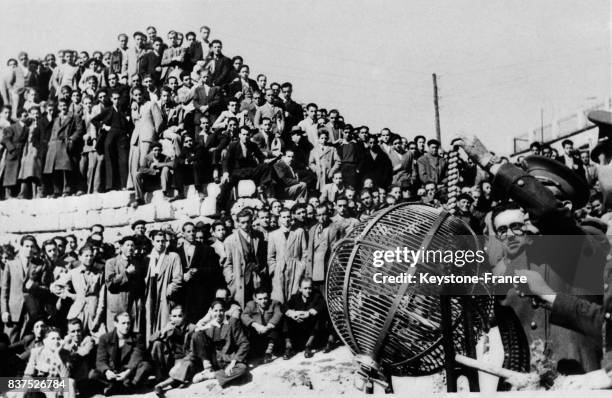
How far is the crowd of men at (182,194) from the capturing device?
7.87m

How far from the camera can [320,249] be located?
8.16 m

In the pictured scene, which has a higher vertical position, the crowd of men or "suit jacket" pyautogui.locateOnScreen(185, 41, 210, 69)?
"suit jacket" pyautogui.locateOnScreen(185, 41, 210, 69)

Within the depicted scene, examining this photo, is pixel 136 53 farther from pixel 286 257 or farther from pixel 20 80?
pixel 286 257

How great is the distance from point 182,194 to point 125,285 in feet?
6.19

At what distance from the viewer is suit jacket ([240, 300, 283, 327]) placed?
779 cm

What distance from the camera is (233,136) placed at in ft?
32.1

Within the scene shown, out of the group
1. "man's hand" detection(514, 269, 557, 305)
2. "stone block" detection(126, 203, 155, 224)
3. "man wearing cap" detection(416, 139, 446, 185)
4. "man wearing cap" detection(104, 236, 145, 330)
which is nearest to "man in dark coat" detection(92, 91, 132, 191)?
"stone block" detection(126, 203, 155, 224)

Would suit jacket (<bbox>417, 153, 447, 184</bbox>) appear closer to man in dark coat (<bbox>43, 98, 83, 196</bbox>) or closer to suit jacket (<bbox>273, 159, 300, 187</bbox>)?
suit jacket (<bbox>273, 159, 300, 187</bbox>)

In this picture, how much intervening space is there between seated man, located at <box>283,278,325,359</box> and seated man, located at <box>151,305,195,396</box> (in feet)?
2.91

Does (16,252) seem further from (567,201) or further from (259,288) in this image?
(567,201)

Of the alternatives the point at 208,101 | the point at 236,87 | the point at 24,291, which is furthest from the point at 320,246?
the point at 236,87

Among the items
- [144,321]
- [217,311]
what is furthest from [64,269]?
[217,311]

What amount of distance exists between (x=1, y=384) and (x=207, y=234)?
2333mm

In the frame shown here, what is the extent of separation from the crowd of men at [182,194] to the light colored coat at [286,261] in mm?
15
